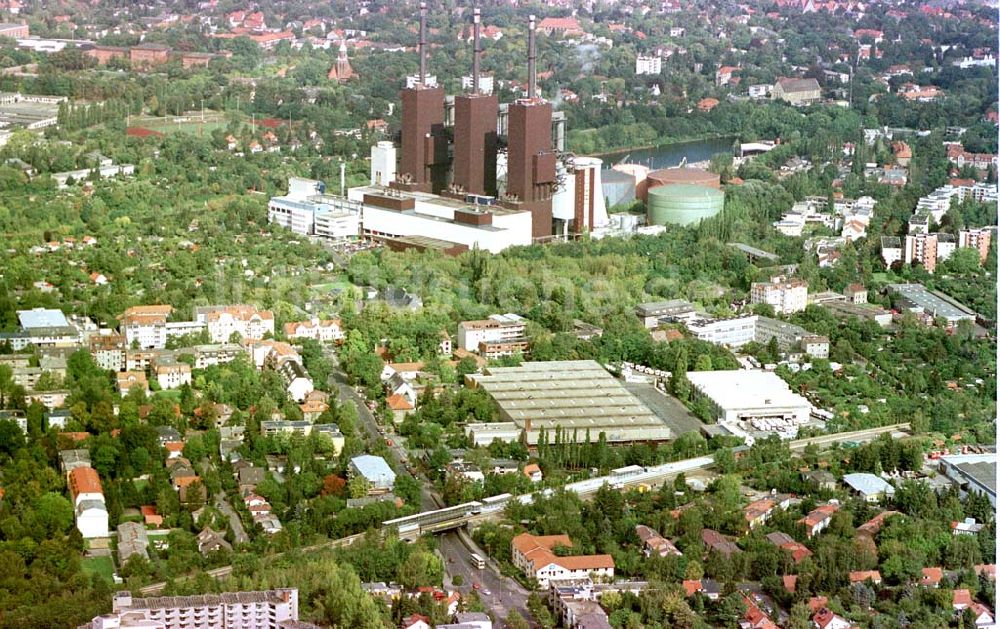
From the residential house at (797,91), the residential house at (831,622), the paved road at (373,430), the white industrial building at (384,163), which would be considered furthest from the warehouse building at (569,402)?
the residential house at (797,91)

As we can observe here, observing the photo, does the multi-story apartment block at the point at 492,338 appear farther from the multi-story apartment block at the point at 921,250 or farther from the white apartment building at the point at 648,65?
the white apartment building at the point at 648,65

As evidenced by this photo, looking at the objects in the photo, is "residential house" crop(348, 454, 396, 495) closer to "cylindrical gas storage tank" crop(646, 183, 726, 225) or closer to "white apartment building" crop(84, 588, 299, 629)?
"white apartment building" crop(84, 588, 299, 629)

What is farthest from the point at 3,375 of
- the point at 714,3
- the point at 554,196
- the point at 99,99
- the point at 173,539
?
the point at 714,3

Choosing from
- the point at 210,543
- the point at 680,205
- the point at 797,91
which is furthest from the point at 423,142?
the point at 797,91

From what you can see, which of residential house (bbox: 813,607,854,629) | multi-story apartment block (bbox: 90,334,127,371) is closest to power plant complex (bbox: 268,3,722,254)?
multi-story apartment block (bbox: 90,334,127,371)

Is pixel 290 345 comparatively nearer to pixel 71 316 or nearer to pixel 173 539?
pixel 71 316

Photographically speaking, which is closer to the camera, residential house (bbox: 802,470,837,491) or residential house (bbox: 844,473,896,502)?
residential house (bbox: 844,473,896,502)

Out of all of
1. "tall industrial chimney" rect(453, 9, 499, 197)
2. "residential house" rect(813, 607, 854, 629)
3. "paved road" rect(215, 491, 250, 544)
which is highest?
"tall industrial chimney" rect(453, 9, 499, 197)

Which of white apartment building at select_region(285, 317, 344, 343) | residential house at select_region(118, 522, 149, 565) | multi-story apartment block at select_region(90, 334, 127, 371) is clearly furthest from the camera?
white apartment building at select_region(285, 317, 344, 343)
